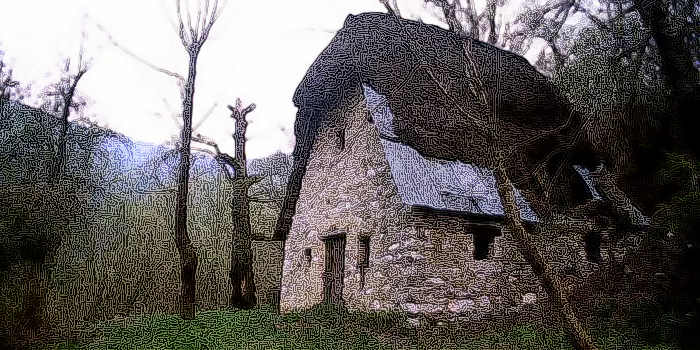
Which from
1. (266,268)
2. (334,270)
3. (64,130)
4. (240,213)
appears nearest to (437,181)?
(334,270)

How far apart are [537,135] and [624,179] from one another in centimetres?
205

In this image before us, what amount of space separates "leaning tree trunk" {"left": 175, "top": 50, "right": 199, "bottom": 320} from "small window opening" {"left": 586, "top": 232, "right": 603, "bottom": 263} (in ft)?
23.6

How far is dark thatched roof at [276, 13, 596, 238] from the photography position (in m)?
7.41

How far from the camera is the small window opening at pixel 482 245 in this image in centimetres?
713

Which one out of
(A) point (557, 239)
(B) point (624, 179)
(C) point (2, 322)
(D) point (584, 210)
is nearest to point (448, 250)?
(A) point (557, 239)

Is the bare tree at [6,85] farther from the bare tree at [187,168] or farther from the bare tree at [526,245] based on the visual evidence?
the bare tree at [526,245]

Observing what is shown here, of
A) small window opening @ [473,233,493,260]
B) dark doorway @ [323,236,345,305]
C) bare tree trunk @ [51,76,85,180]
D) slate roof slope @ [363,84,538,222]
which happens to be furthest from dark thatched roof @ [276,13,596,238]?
bare tree trunk @ [51,76,85,180]

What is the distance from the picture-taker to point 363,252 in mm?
7434

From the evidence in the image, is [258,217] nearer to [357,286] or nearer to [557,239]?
[357,286]

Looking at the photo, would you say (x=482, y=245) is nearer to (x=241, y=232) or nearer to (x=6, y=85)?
(x=241, y=232)

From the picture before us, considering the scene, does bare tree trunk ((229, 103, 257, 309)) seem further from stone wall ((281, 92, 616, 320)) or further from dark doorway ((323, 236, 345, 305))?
dark doorway ((323, 236, 345, 305))

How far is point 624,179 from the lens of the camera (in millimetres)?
7902

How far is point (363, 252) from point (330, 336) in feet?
5.27

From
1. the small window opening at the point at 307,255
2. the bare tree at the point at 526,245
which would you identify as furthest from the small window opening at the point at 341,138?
the bare tree at the point at 526,245
